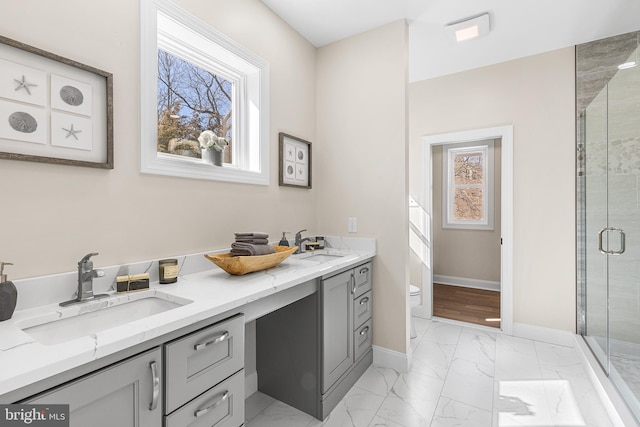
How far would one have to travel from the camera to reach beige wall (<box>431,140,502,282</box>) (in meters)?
4.31

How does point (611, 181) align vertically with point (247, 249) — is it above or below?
above

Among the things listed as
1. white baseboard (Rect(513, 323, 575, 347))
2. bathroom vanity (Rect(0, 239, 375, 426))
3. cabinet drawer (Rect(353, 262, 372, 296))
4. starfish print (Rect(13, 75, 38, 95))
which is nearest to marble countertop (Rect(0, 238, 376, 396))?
bathroom vanity (Rect(0, 239, 375, 426))

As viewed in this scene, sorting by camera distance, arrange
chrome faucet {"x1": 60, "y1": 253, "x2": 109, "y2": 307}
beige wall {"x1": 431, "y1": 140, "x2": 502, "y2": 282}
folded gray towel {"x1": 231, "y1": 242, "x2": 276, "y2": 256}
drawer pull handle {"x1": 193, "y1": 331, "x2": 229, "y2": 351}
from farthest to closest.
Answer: beige wall {"x1": 431, "y1": 140, "x2": 502, "y2": 282} < folded gray towel {"x1": 231, "y1": 242, "x2": 276, "y2": 256} < chrome faucet {"x1": 60, "y1": 253, "x2": 109, "y2": 307} < drawer pull handle {"x1": 193, "y1": 331, "x2": 229, "y2": 351}

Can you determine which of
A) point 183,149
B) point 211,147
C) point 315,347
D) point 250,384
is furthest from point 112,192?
point 250,384

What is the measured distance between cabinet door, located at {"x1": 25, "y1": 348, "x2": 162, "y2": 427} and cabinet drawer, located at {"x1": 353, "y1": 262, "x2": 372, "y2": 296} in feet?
4.59

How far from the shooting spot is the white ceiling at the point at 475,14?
210 centimetres

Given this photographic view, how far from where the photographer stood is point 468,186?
449 cm

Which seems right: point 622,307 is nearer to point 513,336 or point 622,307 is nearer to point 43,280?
point 513,336

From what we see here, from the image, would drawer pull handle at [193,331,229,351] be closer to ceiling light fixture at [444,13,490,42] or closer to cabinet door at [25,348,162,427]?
cabinet door at [25,348,162,427]

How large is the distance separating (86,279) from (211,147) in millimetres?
909

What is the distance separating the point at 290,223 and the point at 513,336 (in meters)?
2.38

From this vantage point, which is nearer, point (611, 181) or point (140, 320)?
point (140, 320)

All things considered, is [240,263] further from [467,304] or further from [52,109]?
[467,304]

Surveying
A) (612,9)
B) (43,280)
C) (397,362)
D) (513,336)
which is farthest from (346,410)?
(612,9)
